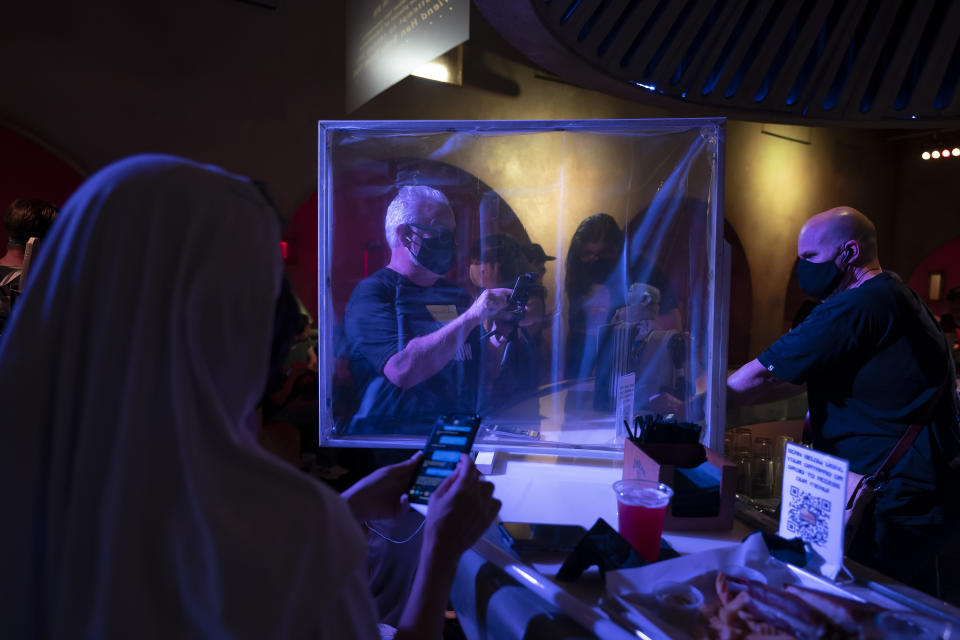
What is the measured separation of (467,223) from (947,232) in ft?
26.6

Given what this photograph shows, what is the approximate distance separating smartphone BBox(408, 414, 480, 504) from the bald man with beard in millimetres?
1097

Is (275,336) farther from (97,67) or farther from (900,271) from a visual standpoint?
(900,271)

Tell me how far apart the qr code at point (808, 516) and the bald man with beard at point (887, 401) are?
2.64 feet

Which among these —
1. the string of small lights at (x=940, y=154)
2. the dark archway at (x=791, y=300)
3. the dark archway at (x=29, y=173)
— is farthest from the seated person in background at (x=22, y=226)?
the string of small lights at (x=940, y=154)

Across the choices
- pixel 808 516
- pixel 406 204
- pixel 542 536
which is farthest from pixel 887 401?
pixel 406 204

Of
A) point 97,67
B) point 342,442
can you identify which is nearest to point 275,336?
point 342,442

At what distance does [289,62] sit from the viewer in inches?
153

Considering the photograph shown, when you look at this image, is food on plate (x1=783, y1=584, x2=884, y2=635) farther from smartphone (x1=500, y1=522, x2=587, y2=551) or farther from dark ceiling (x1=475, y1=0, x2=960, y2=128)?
dark ceiling (x1=475, y1=0, x2=960, y2=128)

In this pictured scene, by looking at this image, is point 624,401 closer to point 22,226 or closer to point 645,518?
point 645,518

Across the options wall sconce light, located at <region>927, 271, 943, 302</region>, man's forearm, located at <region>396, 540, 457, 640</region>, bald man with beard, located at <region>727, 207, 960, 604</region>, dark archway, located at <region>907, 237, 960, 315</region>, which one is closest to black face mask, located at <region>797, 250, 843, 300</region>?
bald man with beard, located at <region>727, 207, 960, 604</region>

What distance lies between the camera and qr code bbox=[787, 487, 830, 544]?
1020mm

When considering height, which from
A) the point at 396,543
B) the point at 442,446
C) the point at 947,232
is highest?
the point at 947,232

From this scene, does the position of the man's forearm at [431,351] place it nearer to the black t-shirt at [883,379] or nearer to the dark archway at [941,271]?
the black t-shirt at [883,379]

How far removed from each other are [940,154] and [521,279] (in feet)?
25.7
